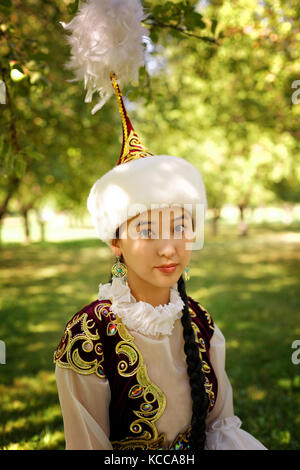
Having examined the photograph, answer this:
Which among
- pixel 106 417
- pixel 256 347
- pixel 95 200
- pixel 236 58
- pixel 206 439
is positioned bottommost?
pixel 256 347

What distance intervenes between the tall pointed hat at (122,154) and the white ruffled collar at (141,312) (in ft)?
0.83

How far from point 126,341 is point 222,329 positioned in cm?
472

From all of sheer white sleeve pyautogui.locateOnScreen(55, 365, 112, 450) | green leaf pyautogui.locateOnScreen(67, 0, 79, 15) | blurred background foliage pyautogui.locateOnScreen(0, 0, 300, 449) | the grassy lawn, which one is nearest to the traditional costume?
sheer white sleeve pyautogui.locateOnScreen(55, 365, 112, 450)

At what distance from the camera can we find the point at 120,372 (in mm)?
1504

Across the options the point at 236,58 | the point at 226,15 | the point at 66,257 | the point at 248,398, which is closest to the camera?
the point at 248,398

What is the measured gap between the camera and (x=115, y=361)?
1518mm

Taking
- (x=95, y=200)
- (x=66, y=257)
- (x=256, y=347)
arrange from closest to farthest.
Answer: (x=95, y=200), (x=256, y=347), (x=66, y=257)

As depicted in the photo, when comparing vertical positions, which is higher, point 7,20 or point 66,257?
point 7,20

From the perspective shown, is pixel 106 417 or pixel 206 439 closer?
pixel 106 417

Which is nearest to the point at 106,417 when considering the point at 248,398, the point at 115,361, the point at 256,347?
the point at 115,361

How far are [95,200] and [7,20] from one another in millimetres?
1864

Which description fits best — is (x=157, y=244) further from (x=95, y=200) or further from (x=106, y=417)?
(x=106, y=417)

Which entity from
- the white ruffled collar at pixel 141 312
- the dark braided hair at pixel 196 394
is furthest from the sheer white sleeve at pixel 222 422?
the white ruffled collar at pixel 141 312

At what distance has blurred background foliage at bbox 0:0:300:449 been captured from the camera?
2680mm
